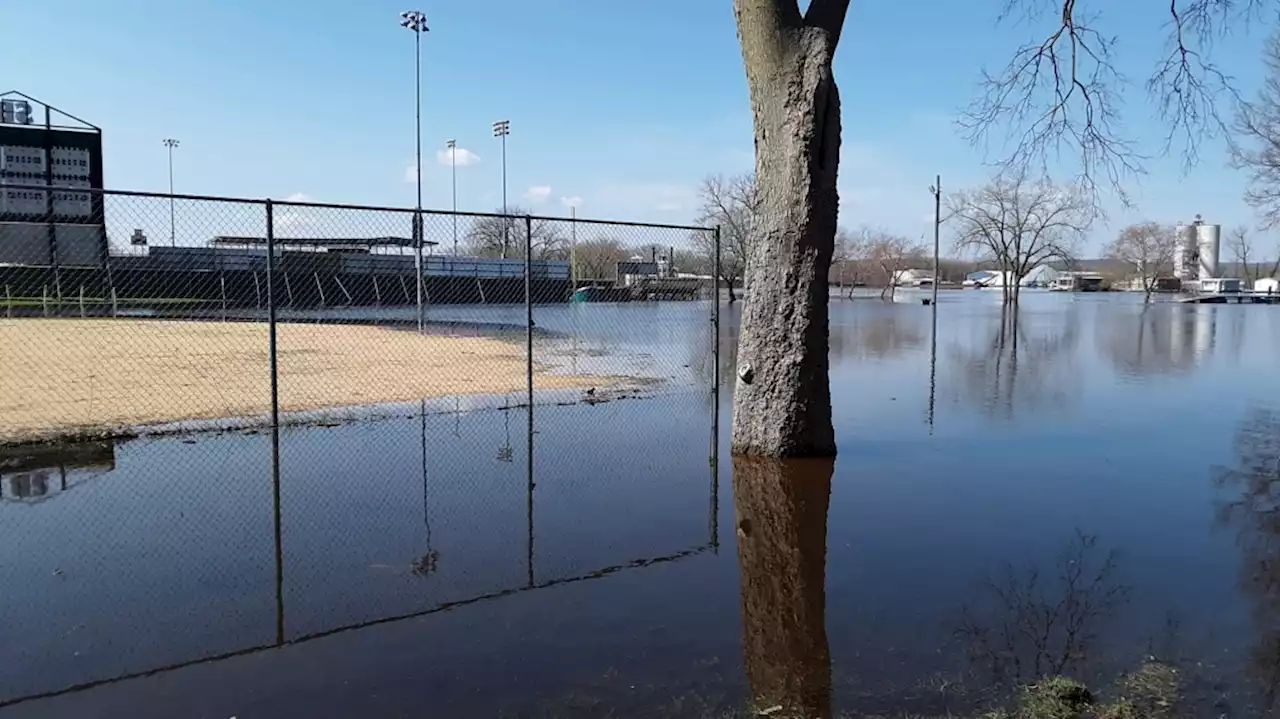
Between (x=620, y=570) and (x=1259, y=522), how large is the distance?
15.8ft

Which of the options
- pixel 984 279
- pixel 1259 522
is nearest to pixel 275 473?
pixel 1259 522

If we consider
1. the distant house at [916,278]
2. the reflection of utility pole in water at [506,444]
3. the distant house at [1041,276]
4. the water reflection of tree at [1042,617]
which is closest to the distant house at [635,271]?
the reflection of utility pole in water at [506,444]

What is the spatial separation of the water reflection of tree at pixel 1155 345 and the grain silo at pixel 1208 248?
9903 cm

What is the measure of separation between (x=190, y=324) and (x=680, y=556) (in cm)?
2602

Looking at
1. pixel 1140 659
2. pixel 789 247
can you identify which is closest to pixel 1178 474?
pixel 789 247

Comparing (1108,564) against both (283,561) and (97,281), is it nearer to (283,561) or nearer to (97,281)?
(283,561)

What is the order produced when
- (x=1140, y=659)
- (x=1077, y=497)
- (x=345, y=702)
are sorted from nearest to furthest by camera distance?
(x=345, y=702), (x=1140, y=659), (x=1077, y=497)

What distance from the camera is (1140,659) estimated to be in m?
3.97

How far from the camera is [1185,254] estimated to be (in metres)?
109

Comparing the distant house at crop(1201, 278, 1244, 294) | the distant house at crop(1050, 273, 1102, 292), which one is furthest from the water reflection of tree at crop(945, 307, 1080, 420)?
the distant house at crop(1050, 273, 1102, 292)

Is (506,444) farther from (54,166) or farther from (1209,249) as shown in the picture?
(1209,249)

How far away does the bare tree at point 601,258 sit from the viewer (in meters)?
21.4

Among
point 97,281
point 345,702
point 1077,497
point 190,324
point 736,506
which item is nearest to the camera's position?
point 345,702

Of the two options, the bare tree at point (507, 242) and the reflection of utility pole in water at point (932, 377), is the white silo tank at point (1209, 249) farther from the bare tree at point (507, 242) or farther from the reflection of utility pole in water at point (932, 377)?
the reflection of utility pole in water at point (932, 377)
